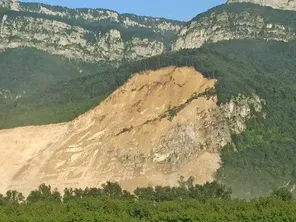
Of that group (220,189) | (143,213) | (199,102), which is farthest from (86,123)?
(143,213)

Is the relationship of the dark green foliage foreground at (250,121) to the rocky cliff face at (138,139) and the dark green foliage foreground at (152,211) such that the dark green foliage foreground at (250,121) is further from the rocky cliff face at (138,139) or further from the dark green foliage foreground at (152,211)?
the dark green foliage foreground at (152,211)

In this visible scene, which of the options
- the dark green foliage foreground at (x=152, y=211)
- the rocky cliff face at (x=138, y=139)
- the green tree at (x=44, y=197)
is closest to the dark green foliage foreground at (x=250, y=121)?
the rocky cliff face at (x=138, y=139)

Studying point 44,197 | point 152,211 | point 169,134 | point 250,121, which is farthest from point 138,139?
point 152,211

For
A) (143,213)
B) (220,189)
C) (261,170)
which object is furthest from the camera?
(261,170)

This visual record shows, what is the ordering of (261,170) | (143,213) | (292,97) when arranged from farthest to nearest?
(292,97) → (261,170) → (143,213)

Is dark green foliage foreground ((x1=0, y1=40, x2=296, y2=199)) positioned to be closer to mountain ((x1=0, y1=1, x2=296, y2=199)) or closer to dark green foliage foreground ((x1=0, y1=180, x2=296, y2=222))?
mountain ((x1=0, y1=1, x2=296, y2=199))

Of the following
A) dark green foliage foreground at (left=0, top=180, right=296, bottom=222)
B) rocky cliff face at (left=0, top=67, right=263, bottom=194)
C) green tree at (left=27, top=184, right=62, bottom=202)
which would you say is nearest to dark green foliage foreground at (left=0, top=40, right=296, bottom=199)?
rocky cliff face at (left=0, top=67, right=263, bottom=194)

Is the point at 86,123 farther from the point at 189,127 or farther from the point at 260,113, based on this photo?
the point at 260,113

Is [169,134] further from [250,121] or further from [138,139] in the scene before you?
[250,121]
